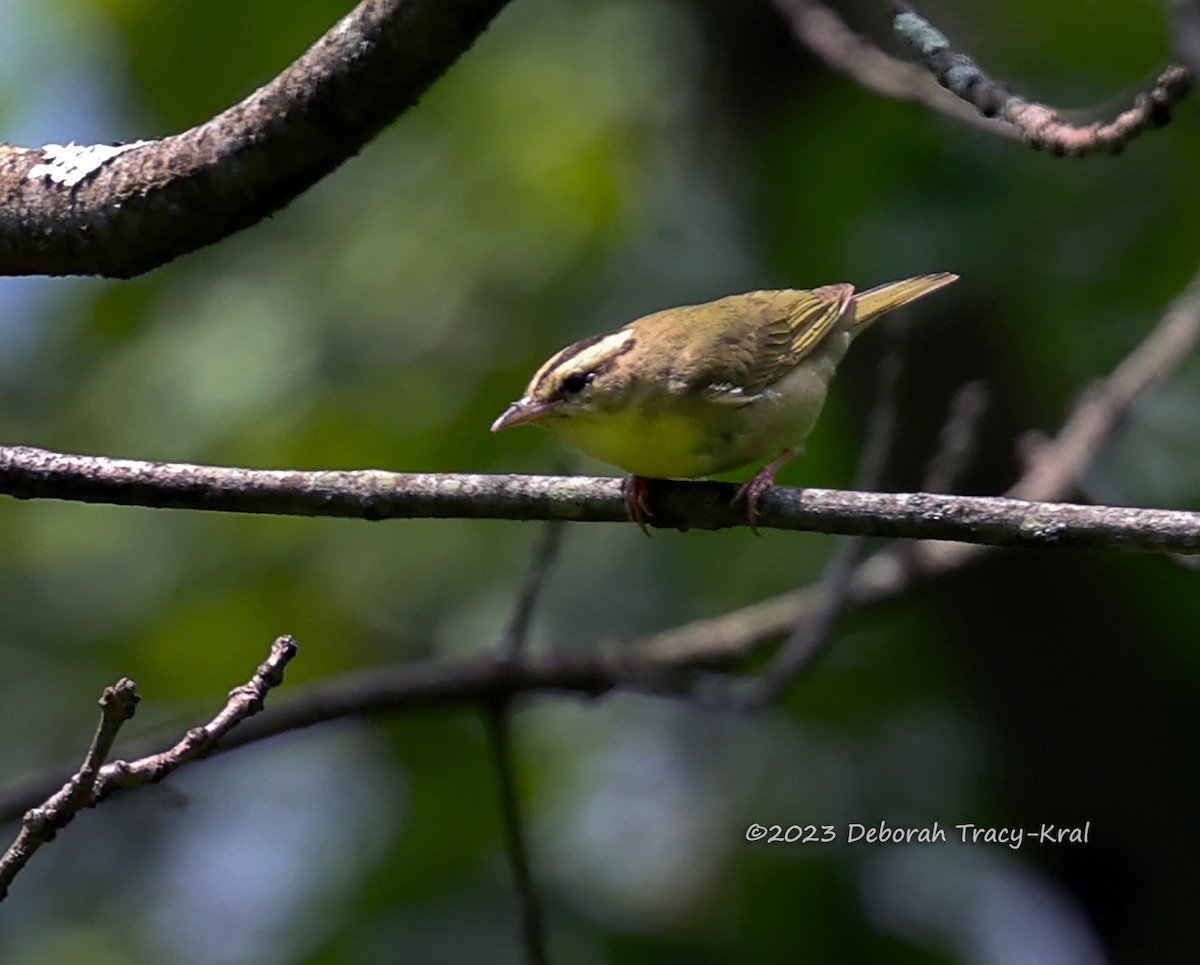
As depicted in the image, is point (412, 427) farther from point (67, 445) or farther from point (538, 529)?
point (67, 445)

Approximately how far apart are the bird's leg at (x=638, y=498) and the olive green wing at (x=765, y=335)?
646 millimetres

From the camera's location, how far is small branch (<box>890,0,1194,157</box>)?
7.09 feet

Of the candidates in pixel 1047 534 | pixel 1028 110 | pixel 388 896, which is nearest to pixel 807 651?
pixel 388 896

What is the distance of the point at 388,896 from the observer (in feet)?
15.0

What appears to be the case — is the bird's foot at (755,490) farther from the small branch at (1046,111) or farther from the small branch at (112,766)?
the small branch at (112,766)

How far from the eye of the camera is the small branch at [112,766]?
1.95 metres

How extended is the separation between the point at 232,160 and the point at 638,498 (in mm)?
1287

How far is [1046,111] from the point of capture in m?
2.36

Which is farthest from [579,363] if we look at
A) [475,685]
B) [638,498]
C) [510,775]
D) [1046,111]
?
[1046,111]

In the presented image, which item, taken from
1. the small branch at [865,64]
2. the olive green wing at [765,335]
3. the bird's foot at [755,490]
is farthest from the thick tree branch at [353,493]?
the small branch at [865,64]

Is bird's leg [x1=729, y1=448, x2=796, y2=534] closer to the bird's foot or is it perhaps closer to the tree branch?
the bird's foot

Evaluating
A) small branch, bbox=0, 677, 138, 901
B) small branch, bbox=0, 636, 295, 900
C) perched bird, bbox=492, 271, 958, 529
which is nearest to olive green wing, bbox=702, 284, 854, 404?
perched bird, bbox=492, 271, 958, 529

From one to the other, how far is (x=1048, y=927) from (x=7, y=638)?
4.71 meters

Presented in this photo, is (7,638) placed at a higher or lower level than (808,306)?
lower
